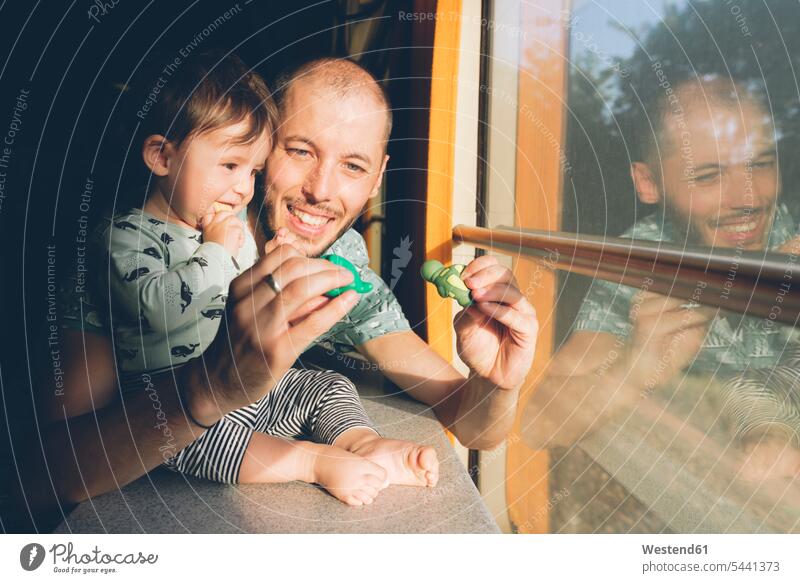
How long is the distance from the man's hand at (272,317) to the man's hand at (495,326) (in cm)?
12

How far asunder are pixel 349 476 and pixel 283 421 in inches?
4.3

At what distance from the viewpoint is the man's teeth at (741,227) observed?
17.9 inches

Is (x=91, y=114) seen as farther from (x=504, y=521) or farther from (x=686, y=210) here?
(x=504, y=521)

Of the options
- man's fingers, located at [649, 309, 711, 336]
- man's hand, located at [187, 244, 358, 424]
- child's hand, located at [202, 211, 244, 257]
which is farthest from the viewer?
man's fingers, located at [649, 309, 711, 336]

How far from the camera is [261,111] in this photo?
461 mm

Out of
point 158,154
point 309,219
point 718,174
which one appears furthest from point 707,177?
point 158,154

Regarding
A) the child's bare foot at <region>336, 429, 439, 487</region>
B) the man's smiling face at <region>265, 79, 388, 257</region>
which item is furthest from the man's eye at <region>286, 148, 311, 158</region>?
the child's bare foot at <region>336, 429, 439, 487</region>

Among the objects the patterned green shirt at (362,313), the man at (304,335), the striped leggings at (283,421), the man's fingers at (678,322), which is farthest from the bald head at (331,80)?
the man's fingers at (678,322)

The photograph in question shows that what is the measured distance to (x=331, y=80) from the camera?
19.7 inches

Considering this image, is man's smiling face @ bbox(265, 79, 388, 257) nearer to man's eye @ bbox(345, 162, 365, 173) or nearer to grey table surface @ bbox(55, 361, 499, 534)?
man's eye @ bbox(345, 162, 365, 173)

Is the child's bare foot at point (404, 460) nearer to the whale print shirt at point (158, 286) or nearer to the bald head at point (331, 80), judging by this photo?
the whale print shirt at point (158, 286)

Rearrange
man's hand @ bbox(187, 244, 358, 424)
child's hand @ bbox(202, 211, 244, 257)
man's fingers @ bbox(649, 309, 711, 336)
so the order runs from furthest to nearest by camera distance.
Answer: man's fingers @ bbox(649, 309, 711, 336)
child's hand @ bbox(202, 211, 244, 257)
man's hand @ bbox(187, 244, 358, 424)

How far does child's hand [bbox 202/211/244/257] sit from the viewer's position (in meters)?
0.45
